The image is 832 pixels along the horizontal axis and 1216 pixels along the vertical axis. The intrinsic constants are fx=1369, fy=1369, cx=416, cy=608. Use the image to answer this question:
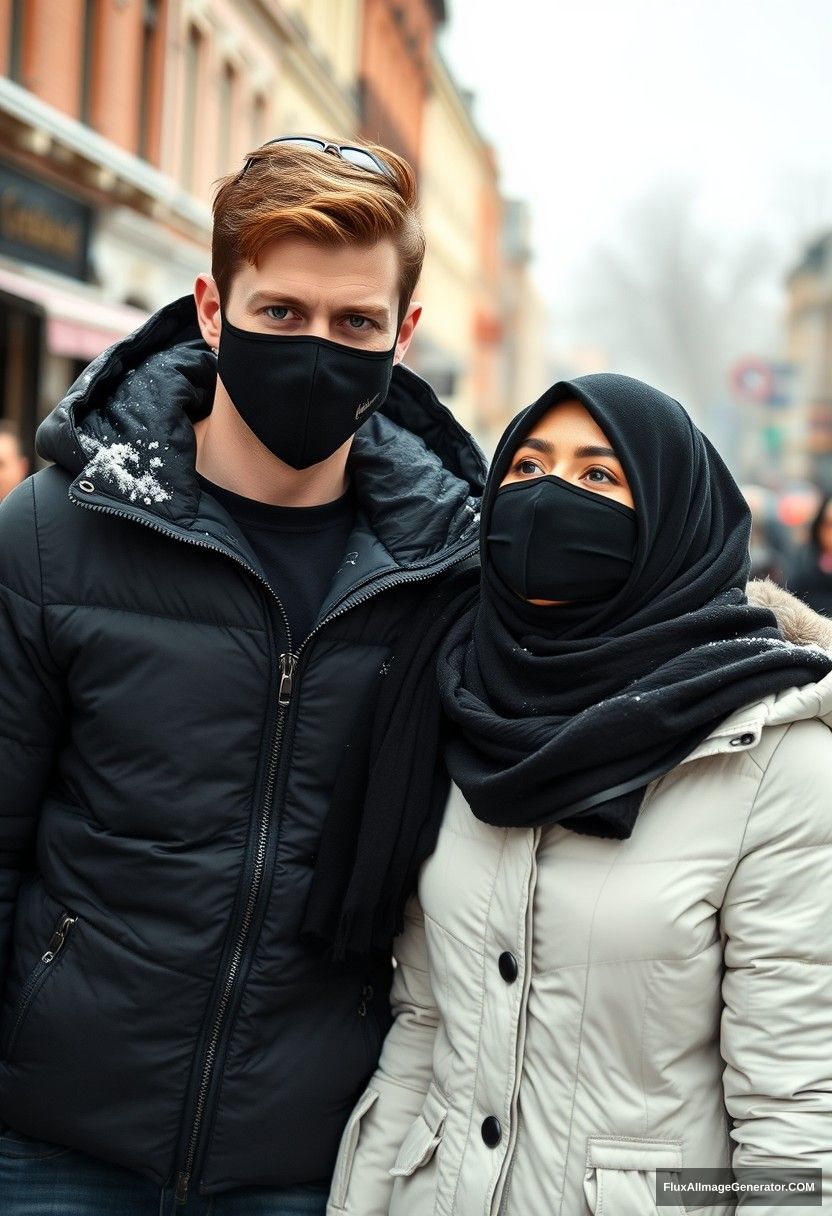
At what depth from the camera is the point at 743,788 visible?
204cm

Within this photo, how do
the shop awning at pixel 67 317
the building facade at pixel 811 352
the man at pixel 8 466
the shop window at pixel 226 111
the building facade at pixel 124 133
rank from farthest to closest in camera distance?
the building facade at pixel 811 352
the shop window at pixel 226 111
the building facade at pixel 124 133
the shop awning at pixel 67 317
the man at pixel 8 466

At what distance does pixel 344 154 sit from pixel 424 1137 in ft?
5.63

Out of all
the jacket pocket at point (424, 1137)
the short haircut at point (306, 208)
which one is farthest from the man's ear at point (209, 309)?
the jacket pocket at point (424, 1137)

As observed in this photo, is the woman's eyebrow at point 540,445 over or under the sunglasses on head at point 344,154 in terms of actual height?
under

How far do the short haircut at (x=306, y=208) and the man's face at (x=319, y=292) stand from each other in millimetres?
21

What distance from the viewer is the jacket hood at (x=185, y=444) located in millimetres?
2369

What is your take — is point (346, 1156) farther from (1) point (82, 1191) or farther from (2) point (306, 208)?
(2) point (306, 208)

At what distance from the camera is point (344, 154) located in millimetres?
2465

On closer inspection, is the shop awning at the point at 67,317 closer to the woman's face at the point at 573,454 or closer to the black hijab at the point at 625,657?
A: the woman's face at the point at 573,454

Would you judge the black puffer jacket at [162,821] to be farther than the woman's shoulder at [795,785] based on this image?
Yes

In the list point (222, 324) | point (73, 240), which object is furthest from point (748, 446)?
point (222, 324)

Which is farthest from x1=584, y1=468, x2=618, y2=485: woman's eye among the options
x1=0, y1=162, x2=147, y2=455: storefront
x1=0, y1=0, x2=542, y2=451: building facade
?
x1=0, y1=162, x2=147, y2=455: storefront

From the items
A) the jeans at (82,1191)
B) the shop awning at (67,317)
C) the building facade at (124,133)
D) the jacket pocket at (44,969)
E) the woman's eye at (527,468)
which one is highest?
the building facade at (124,133)

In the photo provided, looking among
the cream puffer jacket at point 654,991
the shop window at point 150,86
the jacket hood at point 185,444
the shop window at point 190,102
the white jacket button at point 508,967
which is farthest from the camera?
the shop window at point 190,102
